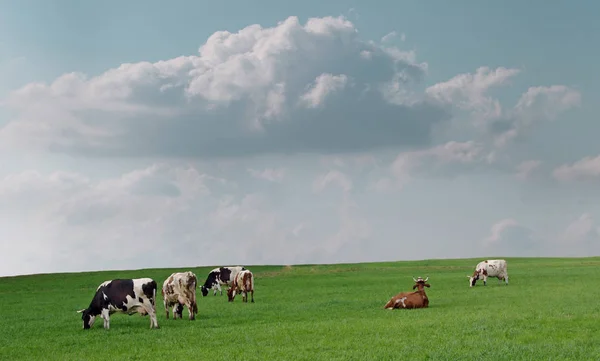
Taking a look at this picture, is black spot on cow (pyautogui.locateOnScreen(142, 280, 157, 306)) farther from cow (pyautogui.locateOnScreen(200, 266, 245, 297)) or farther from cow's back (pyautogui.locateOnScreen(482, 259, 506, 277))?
cow's back (pyautogui.locateOnScreen(482, 259, 506, 277))

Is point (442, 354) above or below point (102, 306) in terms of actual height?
below

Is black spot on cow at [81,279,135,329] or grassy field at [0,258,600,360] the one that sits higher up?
black spot on cow at [81,279,135,329]

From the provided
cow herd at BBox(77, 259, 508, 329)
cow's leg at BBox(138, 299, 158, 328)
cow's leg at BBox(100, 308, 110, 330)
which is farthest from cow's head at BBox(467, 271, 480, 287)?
cow's leg at BBox(100, 308, 110, 330)

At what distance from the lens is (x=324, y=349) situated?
21531 millimetres

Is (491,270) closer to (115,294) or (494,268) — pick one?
(494,268)

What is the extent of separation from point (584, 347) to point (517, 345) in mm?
1939

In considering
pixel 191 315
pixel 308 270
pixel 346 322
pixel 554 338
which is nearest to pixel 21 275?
pixel 308 270

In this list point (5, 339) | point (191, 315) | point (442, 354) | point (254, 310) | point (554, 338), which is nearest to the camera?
point (442, 354)

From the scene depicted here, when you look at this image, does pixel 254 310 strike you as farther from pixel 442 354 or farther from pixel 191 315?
pixel 442 354

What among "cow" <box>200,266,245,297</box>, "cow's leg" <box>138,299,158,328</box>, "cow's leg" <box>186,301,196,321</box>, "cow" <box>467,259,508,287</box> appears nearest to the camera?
"cow's leg" <box>138,299,158,328</box>

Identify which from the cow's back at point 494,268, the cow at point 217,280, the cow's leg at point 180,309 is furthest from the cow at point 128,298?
the cow's back at point 494,268

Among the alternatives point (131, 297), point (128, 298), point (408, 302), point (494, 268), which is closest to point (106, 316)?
point (128, 298)

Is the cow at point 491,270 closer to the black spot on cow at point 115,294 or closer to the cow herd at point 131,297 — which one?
the cow herd at point 131,297

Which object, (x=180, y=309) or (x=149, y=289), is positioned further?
(x=180, y=309)
